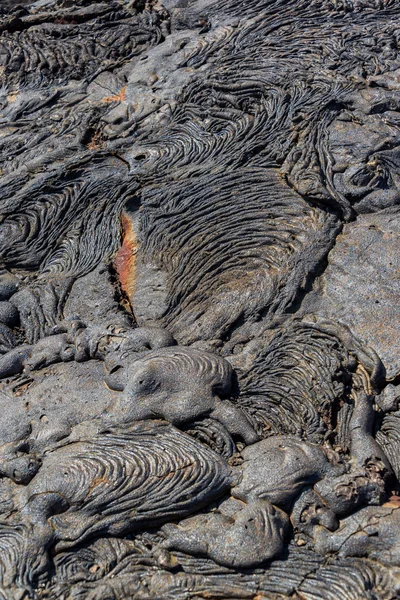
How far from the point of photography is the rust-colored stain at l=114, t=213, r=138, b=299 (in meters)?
4.56

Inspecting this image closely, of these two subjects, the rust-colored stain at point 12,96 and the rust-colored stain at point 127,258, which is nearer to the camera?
the rust-colored stain at point 127,258

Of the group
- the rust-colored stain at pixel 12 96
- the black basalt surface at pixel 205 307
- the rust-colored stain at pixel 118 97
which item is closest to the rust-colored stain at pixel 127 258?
the black basalt surface at pixel 205 307

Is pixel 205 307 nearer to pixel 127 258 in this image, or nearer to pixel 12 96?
pixel 127 258

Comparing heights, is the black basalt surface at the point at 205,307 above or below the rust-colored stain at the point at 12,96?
below

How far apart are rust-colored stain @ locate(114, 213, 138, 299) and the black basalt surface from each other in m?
0.03

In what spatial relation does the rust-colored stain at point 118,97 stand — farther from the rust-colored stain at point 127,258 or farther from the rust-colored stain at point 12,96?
the rust-colored stain at point 127,258

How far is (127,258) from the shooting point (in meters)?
4.71

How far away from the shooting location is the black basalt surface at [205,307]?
3012 millimetres

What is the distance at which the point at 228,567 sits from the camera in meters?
2.91

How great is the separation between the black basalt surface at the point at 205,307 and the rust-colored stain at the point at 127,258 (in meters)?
0.03

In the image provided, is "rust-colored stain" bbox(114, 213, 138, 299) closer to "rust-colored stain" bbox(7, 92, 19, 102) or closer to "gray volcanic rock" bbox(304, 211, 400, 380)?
"gray volcanic rock" bbox(304, 211, 400, 380)

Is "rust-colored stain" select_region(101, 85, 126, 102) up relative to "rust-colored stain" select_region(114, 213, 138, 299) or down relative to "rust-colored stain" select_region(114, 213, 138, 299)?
up

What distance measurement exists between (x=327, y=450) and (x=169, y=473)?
0.78 meters

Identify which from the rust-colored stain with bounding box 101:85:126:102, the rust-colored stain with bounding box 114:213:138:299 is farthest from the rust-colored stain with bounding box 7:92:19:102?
the rust-colored stain with bounding box 114:213:138:299
